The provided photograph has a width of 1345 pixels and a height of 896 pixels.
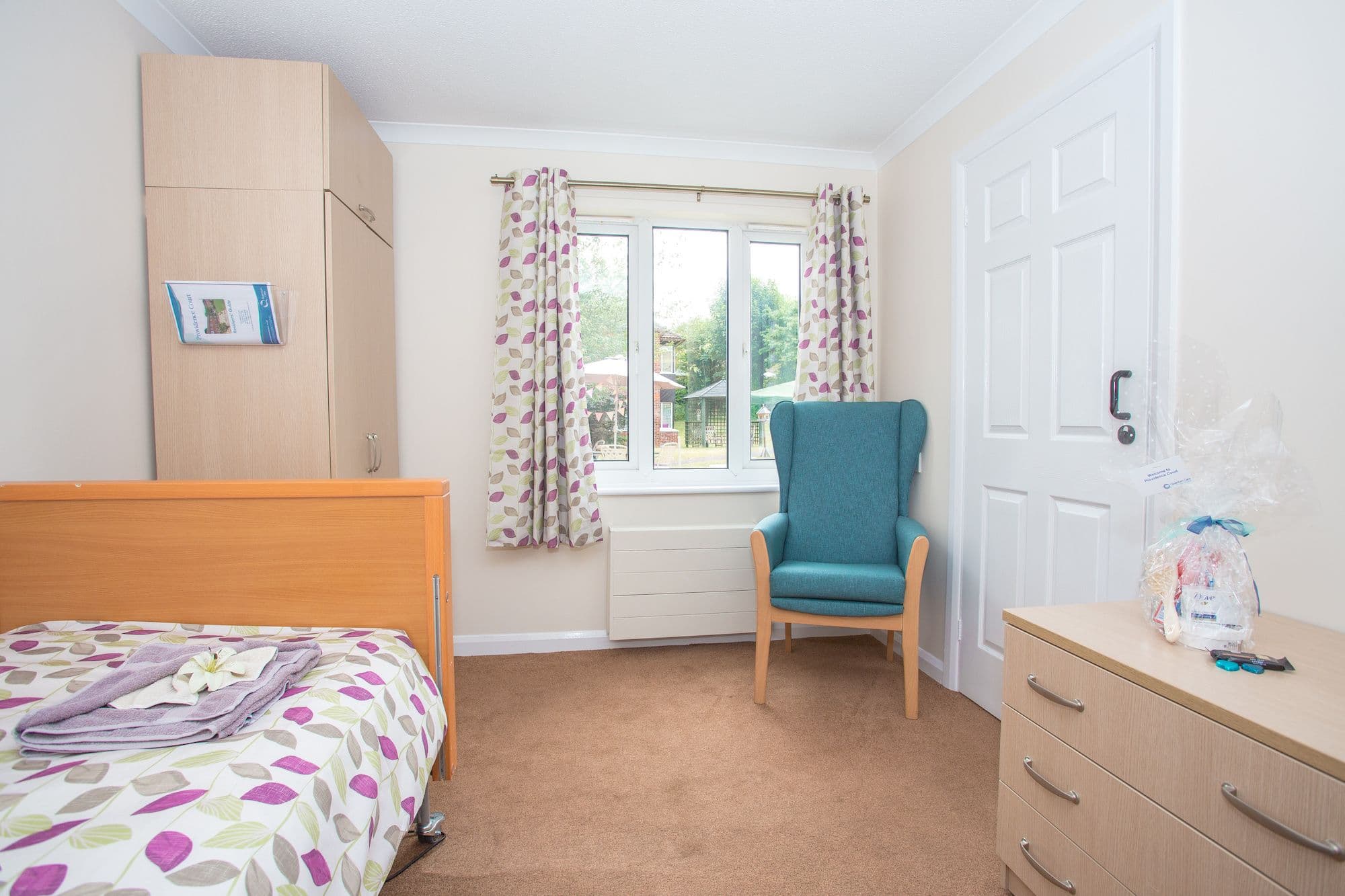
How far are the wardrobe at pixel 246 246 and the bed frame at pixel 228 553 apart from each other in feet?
1.77

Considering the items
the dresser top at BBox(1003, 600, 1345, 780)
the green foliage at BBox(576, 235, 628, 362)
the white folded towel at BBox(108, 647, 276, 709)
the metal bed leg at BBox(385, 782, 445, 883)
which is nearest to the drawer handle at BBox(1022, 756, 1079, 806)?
the dresser top at BBox(1003, 600, 1345, 780)

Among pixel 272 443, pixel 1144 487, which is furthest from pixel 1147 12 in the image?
pixel 272 443

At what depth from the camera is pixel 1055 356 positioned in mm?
1896

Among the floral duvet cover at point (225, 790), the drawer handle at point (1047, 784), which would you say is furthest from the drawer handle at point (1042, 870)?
the floral duvet cover at point (225, 790)

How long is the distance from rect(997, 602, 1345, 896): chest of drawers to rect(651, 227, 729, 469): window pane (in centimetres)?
192

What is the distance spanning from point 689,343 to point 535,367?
812mm

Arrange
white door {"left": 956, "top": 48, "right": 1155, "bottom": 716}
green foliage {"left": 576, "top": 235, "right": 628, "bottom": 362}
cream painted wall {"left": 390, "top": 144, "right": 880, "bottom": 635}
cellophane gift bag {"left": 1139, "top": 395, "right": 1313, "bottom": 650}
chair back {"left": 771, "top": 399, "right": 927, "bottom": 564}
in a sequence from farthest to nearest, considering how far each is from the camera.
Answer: green foliage {"left": 576, "top": 235, "right": 628, "bottom": 362} → cream painted wall {"left": 390, "top": 144, "right": 880, "bottom": 635} → chair back {"left": 771, "top": 399, "right": 927, "bottom": 564} → white door {"left": 956, "top": 48, "right": 1155, "bottom": 716} → cellophane gift bag {"left": 1139, "top": 395, "right": 1313, "bottom": 650}

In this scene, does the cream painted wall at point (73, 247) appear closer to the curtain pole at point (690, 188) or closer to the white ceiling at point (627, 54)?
the white ceiling at point (627, 54)

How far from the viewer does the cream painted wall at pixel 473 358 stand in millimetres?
2717

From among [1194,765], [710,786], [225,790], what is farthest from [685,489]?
[225,790]

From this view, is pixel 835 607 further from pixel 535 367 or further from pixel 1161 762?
pixel 535 367

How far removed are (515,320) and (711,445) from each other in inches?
44.8

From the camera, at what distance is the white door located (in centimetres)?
163

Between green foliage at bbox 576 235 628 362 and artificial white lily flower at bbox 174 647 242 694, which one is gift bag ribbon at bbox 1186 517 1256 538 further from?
green foliage at bbox 576 235 628 362
